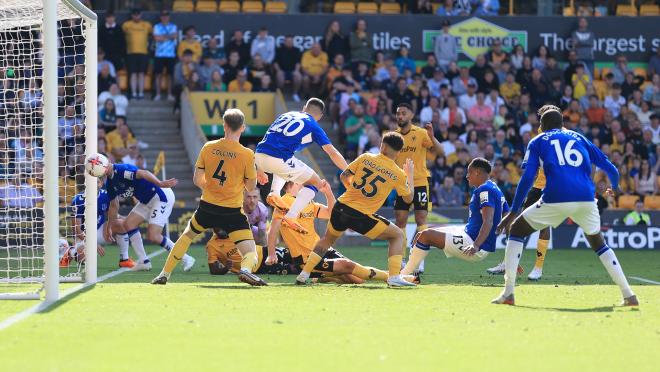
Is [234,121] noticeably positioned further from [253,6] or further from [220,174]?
[253,6]

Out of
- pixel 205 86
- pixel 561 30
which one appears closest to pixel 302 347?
pixel 205 86

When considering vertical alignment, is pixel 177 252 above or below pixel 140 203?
below

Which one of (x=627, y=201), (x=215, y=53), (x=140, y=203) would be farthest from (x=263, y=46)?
(x=140, y=203)

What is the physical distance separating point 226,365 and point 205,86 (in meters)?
21.1

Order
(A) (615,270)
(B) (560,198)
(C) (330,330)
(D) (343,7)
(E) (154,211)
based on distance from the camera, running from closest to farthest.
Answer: (C) (330,330) < (B) (560,198) < (A) (615,270) < (E) (154,211) < (D) (343,7)

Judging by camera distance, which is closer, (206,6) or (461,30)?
(206,6)

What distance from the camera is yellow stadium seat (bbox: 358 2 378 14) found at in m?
30.2

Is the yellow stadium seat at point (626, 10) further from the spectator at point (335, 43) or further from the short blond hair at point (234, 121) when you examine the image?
the short blond hair at point (234, 121)

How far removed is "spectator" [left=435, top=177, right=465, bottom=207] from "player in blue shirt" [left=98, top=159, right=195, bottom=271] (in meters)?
9.76

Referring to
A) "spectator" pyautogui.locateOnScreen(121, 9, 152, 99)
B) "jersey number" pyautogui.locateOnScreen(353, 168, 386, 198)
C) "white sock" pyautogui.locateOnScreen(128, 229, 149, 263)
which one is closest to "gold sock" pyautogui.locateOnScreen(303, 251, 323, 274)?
"jersey number" pyautogui.locateOnScreen(353, 168, 386, 198)

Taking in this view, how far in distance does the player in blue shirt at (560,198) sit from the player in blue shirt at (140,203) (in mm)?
6103

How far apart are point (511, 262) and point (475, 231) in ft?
8.41

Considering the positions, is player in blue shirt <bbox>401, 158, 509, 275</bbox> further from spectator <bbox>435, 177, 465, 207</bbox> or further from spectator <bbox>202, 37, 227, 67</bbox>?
spectator <bbox>202, 37, 227, 67</bbox>

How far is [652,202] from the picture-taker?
84.1ft
